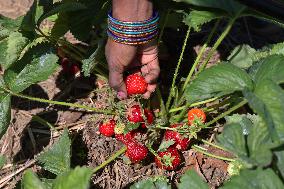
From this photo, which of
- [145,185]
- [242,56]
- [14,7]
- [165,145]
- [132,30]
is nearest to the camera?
[145,185]

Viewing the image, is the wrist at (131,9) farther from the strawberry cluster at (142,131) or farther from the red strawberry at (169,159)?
the red strawberry at (169,159)

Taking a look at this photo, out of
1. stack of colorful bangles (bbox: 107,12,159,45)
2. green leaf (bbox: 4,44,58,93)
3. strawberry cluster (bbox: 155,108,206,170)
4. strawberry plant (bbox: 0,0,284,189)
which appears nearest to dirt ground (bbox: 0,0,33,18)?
strawberry plant (bbox: 0,0,284,189)

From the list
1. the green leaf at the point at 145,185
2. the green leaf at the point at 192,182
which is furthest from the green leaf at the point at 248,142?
the green leaf at the point at 145,185

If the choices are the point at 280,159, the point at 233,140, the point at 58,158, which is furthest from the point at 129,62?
the point at 280,159

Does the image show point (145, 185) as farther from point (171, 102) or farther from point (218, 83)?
point (171, 102)

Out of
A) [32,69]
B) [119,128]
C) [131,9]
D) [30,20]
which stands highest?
[131,9]

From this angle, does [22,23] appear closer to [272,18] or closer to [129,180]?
[129,180]

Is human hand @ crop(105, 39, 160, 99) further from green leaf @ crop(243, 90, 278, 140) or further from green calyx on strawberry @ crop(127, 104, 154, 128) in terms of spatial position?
green leaf @ crop(243, 90, 278, 140)
